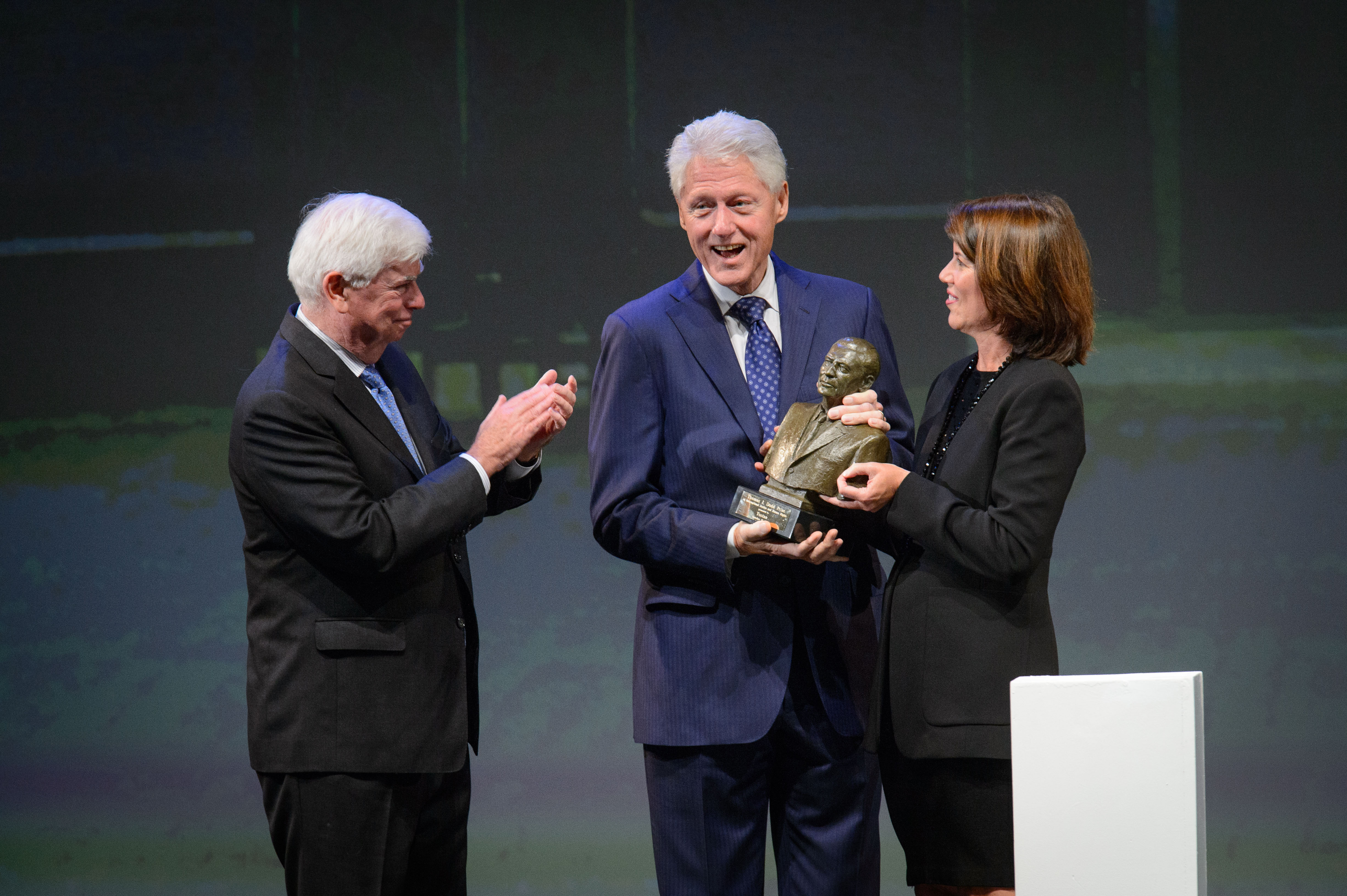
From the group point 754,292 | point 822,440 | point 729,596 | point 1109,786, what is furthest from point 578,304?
point 1109,786

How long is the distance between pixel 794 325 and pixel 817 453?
0.38 metres

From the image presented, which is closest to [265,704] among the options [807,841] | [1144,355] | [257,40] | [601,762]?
[807,841]

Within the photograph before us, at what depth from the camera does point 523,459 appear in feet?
8.36

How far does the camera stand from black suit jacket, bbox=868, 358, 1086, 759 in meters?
2.01

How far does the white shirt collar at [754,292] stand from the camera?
94.9 inches

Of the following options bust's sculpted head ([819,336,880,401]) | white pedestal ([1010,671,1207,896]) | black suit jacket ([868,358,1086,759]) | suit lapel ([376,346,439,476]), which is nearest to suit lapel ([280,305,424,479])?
suit lapel ([376,346,439,476])

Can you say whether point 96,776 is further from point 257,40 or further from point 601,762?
point 257,40

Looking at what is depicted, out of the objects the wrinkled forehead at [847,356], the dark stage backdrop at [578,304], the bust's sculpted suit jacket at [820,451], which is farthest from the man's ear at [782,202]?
the dark stage backdrop at [578,304]

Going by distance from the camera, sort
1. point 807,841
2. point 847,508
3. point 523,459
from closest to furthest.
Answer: point 847,508, point 807,841, point 523,459

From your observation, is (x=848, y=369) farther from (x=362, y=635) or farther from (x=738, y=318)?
(x=362, y=635)

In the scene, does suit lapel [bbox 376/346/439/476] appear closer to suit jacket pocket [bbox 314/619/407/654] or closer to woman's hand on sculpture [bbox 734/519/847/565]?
suit jacket pocket [bbox 314/619/407/654]

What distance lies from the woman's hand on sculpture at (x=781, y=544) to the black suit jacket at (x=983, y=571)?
0.37 feet

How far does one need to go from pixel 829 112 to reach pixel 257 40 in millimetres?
1842

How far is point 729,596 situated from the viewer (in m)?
2.28
